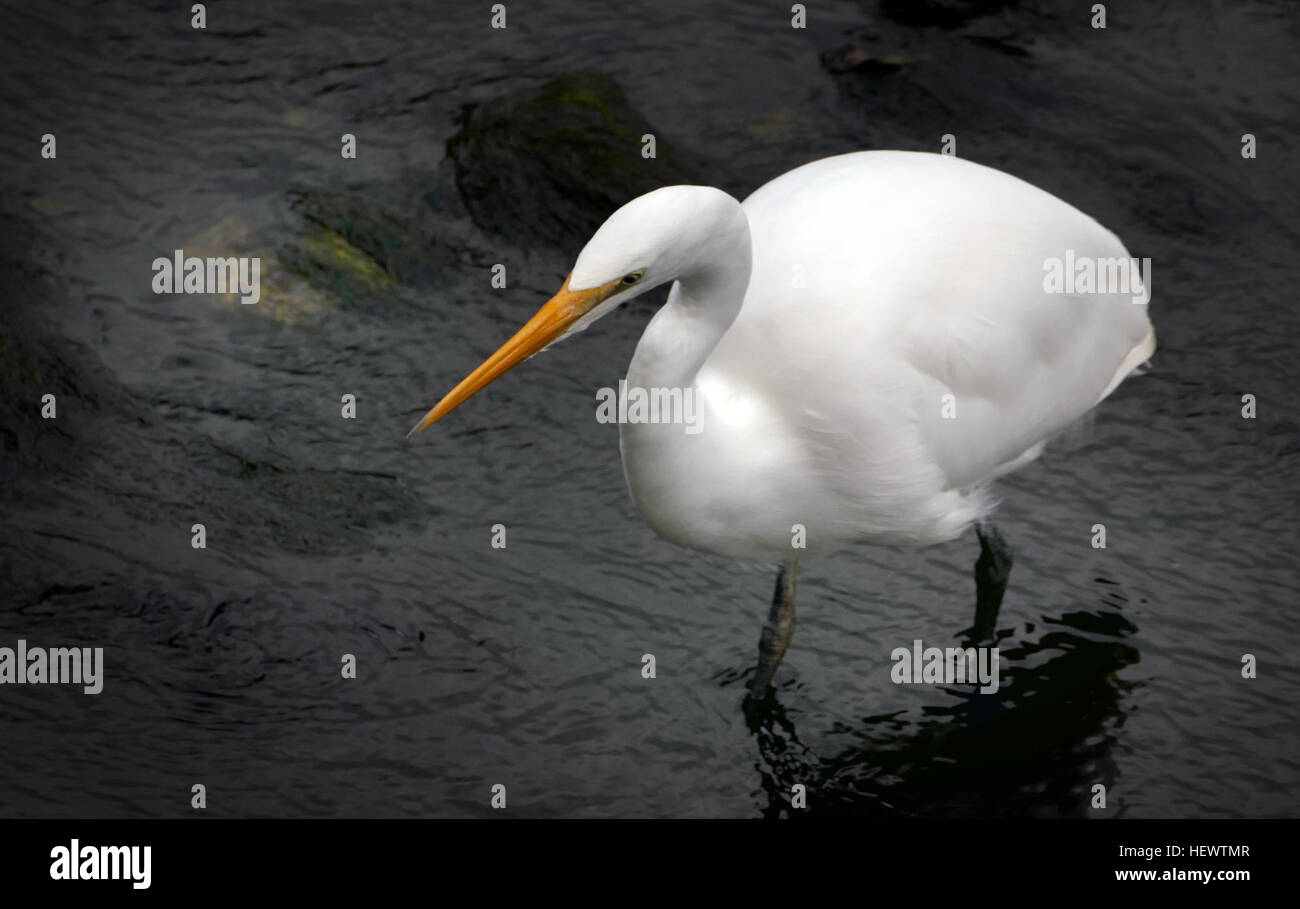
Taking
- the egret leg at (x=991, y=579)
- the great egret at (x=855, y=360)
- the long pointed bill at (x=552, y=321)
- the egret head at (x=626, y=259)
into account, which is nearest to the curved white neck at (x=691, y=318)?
the great egret at (x=855, y=360)

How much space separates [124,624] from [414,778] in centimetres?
112

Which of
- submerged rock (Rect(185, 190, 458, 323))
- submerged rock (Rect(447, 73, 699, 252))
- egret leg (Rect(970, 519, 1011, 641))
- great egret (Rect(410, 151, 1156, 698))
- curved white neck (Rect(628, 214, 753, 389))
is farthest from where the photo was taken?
submerged rock (Rect(447, 73, 699, 252))

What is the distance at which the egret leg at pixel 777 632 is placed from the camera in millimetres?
5141

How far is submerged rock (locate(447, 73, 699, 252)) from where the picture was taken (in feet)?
23.2

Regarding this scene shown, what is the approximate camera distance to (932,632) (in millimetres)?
5480

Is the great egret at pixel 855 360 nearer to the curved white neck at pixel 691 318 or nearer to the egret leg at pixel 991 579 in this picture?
the curved white neck at pixel 691 318

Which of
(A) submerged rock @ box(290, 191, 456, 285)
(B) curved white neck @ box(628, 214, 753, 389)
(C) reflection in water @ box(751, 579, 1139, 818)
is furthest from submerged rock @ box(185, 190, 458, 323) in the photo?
(B) curved white neck @ box(628, 214, 753, 389)

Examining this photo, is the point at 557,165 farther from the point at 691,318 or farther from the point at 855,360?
the point at 691,318

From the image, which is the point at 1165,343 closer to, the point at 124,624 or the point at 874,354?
the point at 874,354

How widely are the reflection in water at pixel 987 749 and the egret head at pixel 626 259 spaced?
174 centimetres

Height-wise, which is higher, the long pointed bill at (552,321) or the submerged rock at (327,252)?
the submerged rock at (327,252)

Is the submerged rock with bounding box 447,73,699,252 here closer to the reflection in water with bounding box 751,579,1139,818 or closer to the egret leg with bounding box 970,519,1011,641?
the egret leg with bounding box 970,519,1011,641

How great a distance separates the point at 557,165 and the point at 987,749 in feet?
10.8

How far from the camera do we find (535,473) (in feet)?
19.7
